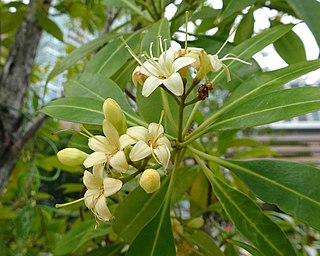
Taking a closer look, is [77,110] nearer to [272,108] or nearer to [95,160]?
[95,160]

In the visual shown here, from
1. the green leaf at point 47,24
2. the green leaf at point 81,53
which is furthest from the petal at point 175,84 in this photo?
the green leaf at point 47,24

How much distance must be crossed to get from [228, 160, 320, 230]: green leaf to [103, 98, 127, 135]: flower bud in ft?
0.55

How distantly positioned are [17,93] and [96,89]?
49cm

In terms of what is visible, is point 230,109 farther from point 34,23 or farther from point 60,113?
point 34,23

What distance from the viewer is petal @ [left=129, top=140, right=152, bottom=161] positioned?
0.44 m

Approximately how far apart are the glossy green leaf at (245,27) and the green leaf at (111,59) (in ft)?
0.72

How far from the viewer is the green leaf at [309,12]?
0.52m

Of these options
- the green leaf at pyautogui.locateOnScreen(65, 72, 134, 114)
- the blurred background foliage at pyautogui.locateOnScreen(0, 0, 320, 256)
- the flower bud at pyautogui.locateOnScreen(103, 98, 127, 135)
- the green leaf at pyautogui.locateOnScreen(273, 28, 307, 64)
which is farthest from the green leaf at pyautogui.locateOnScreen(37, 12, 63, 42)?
the flower bud at pyautogui.locateOnScreen(103, 98, 127, 135)

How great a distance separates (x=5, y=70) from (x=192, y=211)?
589 mm

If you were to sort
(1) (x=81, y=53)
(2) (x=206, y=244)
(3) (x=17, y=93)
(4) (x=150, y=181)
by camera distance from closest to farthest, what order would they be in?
(4) (x=150, y=181) < (2) (x=206, y=244) < (1) (x=81, y=53) < (3) (x=17, y=93)

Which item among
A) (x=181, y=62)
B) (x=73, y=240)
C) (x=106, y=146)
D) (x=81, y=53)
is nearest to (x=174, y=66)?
(x=181, y=62)

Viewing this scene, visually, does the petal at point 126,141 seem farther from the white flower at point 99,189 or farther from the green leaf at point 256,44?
the green leaf at point 256,44

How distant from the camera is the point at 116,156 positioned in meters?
0.45

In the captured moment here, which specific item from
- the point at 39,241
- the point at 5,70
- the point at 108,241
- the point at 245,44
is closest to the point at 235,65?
the point at 245,44
